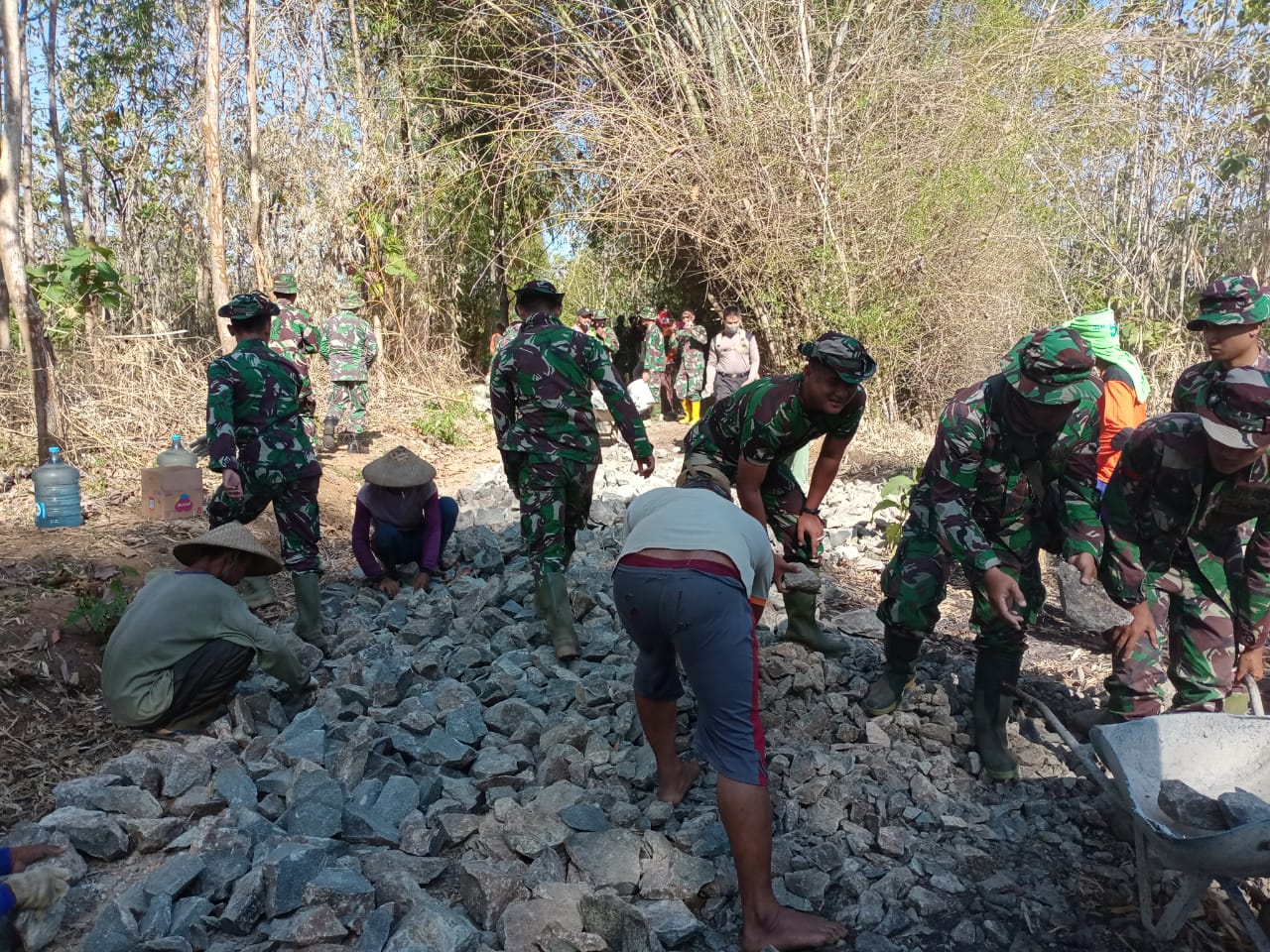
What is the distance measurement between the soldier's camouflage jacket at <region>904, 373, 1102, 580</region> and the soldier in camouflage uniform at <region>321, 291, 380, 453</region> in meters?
7.11

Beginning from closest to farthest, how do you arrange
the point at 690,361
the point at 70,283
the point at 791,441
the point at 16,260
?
the point at 791,441
the point at 16,260
the point at 70,283
the point at 690,361

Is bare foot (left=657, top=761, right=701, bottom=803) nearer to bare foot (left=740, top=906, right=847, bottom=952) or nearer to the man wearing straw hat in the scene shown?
bare foot (left=740, top=906, right=847, bottom=952)

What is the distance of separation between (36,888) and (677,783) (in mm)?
1829

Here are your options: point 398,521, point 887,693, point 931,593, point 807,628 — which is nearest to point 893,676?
point 887,693

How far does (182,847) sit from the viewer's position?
2650 mm

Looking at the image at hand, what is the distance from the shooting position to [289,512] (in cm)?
445

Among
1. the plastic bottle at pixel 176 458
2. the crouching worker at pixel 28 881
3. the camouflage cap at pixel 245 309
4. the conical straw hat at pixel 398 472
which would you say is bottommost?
the crouching worker at pixel 28 881

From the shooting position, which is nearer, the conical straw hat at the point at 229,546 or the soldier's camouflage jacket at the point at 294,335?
the conical straw hat at the point at 229,546

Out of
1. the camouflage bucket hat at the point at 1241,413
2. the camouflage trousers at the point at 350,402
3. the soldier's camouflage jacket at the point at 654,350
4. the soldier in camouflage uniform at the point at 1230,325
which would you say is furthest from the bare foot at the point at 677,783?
the soldier's camouflage jacket at the point at 654,350

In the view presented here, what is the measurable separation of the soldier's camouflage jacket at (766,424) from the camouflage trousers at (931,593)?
54 cm

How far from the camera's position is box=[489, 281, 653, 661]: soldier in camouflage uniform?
421 centimetres

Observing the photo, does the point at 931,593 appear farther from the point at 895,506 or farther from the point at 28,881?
the point at 28,881

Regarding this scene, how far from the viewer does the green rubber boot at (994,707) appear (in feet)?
10.3

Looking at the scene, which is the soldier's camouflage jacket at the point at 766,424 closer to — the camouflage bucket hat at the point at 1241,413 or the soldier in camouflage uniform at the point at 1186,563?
the soldier in camouflage uniform at the point at 1186,563
